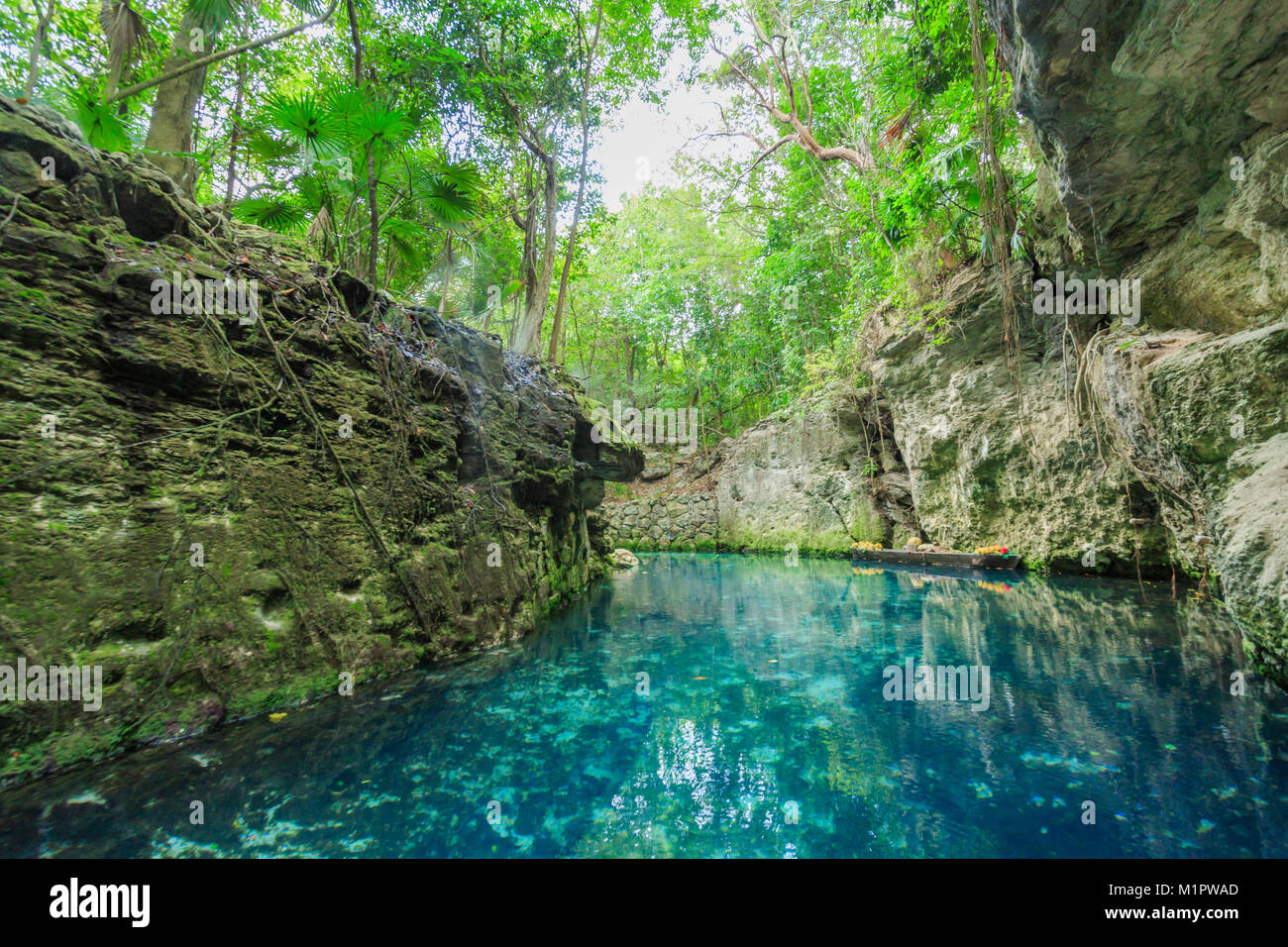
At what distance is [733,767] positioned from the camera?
2559 millimetres

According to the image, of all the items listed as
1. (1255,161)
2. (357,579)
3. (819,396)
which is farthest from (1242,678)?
(819,396)

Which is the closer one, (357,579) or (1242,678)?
(1242,678)

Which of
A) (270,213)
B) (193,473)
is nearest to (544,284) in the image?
(270,213)

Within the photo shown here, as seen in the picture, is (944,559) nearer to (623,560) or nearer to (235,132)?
(623,560)

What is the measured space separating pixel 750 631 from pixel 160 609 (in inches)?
195

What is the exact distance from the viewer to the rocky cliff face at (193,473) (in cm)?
238

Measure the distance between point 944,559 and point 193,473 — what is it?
11.7 meters

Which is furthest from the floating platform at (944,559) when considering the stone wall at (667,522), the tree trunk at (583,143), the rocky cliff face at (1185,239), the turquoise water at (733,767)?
the tree trunk at (583,143)

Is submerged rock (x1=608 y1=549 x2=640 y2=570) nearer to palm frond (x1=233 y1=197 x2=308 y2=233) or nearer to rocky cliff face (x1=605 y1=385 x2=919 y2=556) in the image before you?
rocky cliff face (x1=605 y1=385 x2=919 y2=556)

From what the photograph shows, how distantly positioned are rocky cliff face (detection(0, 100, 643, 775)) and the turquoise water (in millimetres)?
396

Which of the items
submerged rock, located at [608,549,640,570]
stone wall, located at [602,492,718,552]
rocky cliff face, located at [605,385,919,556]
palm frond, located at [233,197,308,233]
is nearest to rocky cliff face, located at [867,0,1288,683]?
rocky cliff face, located at [605,385,919,556]

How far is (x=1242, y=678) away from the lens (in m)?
3.30
